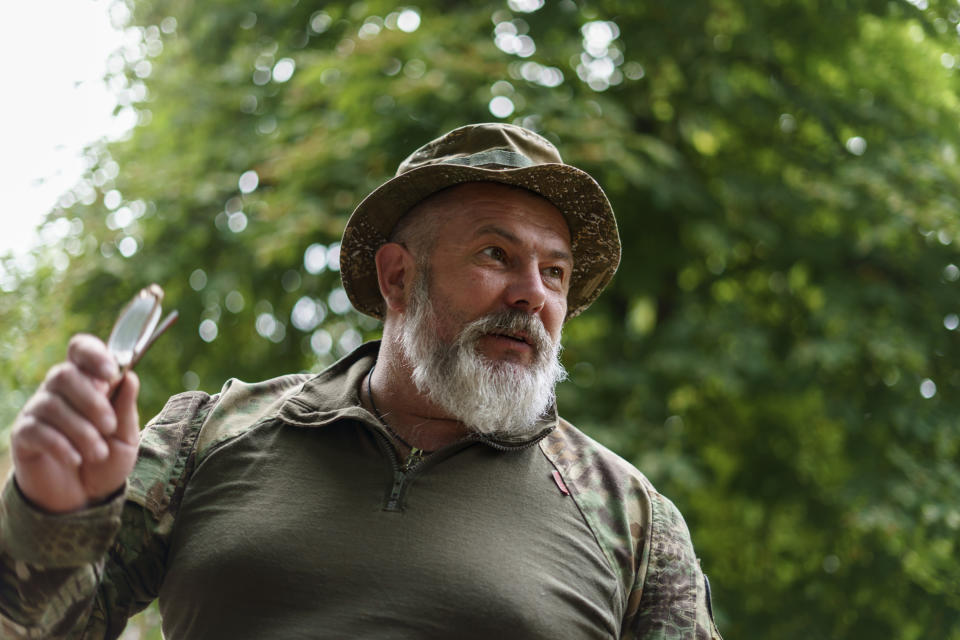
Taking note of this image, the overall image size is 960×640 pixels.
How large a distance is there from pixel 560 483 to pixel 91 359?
1.11 m

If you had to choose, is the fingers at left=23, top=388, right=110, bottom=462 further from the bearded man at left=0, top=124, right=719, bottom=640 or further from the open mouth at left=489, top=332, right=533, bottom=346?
the open mouth at left=489, top=332, right=533, bottom=346

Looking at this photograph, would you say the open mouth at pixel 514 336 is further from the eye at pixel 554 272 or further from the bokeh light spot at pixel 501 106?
the bokeh light spot at pixel 501 106

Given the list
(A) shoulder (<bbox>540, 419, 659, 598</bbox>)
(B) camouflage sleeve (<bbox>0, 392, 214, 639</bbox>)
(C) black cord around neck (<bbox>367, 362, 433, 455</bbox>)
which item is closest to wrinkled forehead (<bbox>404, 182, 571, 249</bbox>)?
(C) black cord around neck (<bbox>367, 362, 433, 455</bbox>)

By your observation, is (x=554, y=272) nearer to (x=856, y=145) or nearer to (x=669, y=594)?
(x=669, y=594)

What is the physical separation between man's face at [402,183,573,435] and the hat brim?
65mm

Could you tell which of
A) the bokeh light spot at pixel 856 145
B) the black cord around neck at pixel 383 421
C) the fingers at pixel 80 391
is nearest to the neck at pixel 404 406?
the black cord around neck at pixel 383 421

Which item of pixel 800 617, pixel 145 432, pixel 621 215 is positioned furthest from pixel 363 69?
pixel 800 617

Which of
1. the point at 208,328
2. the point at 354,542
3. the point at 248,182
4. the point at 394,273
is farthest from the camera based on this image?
the point at 208,328

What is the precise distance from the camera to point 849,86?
19.0 feet

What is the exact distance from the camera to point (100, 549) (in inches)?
66.7

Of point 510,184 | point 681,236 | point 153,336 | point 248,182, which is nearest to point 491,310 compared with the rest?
point 510,184

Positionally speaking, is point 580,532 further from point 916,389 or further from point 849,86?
point 849,86

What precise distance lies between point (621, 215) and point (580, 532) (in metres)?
3.32

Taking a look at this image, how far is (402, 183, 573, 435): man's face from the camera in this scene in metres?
2.31
